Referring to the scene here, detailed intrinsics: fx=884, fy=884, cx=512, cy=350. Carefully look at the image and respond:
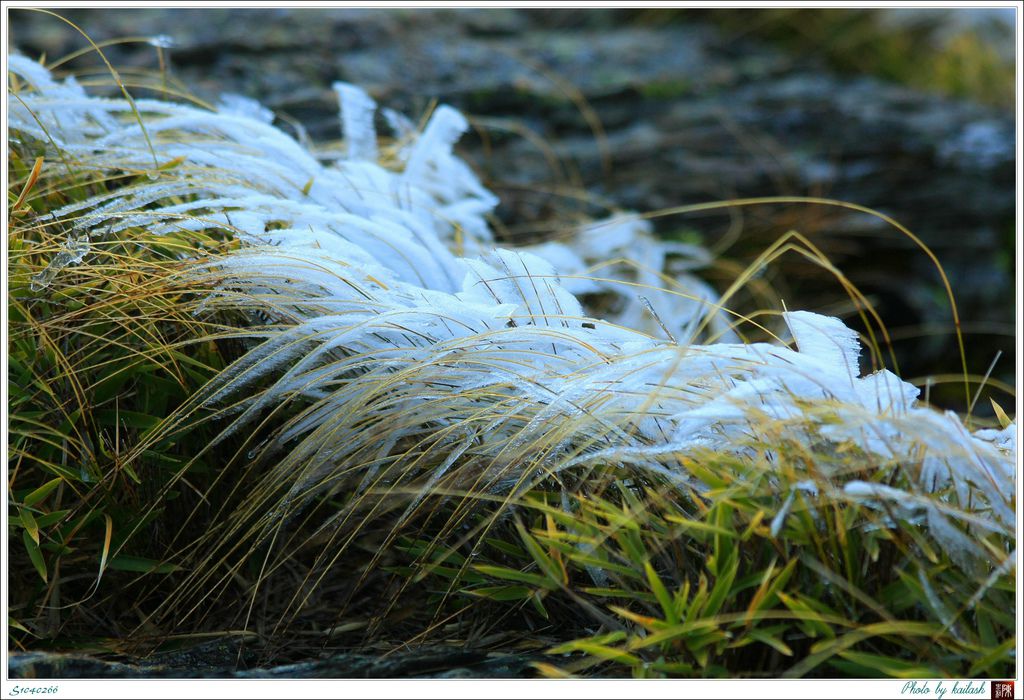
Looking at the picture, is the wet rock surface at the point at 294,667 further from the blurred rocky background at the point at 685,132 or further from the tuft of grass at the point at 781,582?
the blurred rocky background at the point at 685,132

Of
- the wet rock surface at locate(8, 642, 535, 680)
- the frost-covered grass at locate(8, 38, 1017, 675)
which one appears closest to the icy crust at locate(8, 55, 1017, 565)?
the frost-covered grass at locate(8, 38, 1017, 675)

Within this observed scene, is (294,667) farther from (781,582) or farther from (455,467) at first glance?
(781,582)

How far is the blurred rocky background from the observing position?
8.65 feet

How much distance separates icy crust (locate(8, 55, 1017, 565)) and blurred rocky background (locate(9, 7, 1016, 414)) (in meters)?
1.05

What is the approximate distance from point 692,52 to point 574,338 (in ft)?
8.83

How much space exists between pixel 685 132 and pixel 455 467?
220cm

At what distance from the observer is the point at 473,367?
3.59 feet

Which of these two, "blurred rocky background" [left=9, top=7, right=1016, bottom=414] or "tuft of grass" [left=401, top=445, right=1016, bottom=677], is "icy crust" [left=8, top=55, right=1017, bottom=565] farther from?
"blurred rocky background" [left=9, top=7, right=1016, bottom=414]

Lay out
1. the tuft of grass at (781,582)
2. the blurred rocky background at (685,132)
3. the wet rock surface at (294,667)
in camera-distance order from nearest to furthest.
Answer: the tuft of grass at (781,582) < the wet rock surface at (294,667) < the blurred rocky background at (685,132)

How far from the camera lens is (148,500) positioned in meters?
1.10

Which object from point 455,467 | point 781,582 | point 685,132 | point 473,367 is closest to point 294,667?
point 455,467

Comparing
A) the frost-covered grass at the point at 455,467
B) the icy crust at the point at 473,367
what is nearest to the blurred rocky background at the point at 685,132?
the icy crust at the point at 473,367

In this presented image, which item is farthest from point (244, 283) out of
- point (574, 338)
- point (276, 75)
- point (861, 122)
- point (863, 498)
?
point (861, 122)

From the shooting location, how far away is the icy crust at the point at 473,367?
911 mm
